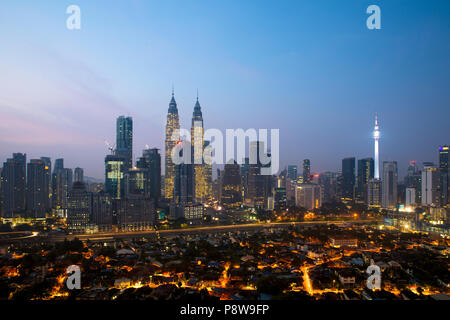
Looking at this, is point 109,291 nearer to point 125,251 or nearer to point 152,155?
point 125,251

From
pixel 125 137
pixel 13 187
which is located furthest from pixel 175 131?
pixel 13 187

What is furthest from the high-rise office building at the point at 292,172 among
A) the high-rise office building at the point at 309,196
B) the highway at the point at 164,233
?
the highway at the point at 164,233

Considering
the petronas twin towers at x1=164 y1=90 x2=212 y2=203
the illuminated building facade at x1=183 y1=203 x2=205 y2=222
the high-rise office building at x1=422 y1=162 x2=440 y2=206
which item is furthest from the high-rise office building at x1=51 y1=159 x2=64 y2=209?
the high-rise office building at x1=422 y1=162 x2=440 y2=206

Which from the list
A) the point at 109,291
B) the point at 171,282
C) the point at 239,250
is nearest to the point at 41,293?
the point at 109,291

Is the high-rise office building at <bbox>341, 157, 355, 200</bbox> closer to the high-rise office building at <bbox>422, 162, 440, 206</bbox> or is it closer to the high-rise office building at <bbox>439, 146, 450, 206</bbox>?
the high-rise office building at <bbox>422, 162, 440, 206</bbox>

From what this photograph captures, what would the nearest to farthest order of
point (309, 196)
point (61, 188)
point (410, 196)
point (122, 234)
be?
point (122, 234), point (410, 196), point (61, 188), point (309, 196)

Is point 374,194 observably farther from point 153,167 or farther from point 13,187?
point 13,187
